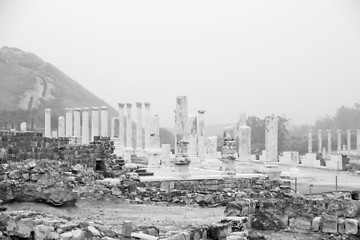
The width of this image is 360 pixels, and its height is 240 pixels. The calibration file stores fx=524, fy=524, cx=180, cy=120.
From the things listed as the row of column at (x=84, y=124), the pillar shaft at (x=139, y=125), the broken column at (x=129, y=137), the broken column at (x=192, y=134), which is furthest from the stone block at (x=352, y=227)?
the pillar shaft at (x=139, y=125)

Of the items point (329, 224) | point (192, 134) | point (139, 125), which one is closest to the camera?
point (329, 224)

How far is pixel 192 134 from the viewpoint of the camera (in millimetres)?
31719

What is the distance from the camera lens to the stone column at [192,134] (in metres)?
31.7

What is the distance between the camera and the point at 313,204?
1267cm

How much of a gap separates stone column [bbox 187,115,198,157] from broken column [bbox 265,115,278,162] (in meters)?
7.39

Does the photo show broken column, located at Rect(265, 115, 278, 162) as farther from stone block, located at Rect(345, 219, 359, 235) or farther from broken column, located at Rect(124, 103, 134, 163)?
stone block, located at Rect(345, 219, 359, 235)

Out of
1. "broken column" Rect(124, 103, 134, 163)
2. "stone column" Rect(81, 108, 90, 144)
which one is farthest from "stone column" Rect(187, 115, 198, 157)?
"stone column" Rect(81, 108, 90, 144)

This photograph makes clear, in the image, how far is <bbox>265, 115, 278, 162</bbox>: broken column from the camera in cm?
2444

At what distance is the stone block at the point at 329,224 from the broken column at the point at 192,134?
1999 centimetres

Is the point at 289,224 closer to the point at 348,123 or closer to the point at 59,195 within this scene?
the point at 59,195

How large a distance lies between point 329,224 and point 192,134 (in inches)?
800

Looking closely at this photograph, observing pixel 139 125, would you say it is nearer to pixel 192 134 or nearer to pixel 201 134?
pixel 201 134

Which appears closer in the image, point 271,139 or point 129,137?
point 271,139

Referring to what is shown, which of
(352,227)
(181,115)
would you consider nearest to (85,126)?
(181,115)
